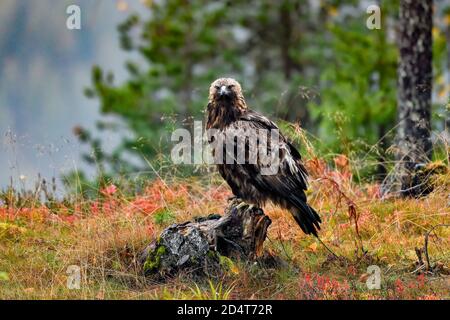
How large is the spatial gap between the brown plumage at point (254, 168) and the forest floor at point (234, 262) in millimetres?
339

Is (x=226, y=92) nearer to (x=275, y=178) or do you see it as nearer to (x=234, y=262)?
(x=275, y=178)

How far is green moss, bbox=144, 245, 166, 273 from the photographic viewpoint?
25.3 ft

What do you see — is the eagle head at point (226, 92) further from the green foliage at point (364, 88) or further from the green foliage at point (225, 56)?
the green foliage at point (225, 56)

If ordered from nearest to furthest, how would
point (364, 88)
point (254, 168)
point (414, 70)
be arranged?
1. point (254, 168)
2. point (414, 70)
3. point (364, 88)

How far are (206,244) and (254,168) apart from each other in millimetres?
935

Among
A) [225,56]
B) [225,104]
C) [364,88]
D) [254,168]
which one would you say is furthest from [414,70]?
[225,56]

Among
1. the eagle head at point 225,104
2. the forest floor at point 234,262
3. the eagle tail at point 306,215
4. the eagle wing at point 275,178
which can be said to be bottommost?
the forest floor at point 234,262

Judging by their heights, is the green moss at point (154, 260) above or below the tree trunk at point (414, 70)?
below

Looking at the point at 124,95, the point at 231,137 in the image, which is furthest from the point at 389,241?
the point at 124,95

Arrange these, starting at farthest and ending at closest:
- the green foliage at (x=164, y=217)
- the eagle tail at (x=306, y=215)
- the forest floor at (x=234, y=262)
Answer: the green foliage at (x=164, y=217) < the eagle tail at (x=306, y=215) < the forest floor at (x=234, y=262)

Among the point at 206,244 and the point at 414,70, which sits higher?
the point at 414,70

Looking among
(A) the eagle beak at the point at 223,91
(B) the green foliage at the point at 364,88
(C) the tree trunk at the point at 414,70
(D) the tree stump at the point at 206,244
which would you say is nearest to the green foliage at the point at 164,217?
(D) the tree stump at the point at 206,244

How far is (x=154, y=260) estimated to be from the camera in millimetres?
7750

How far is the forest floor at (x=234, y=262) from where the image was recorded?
7398mm
